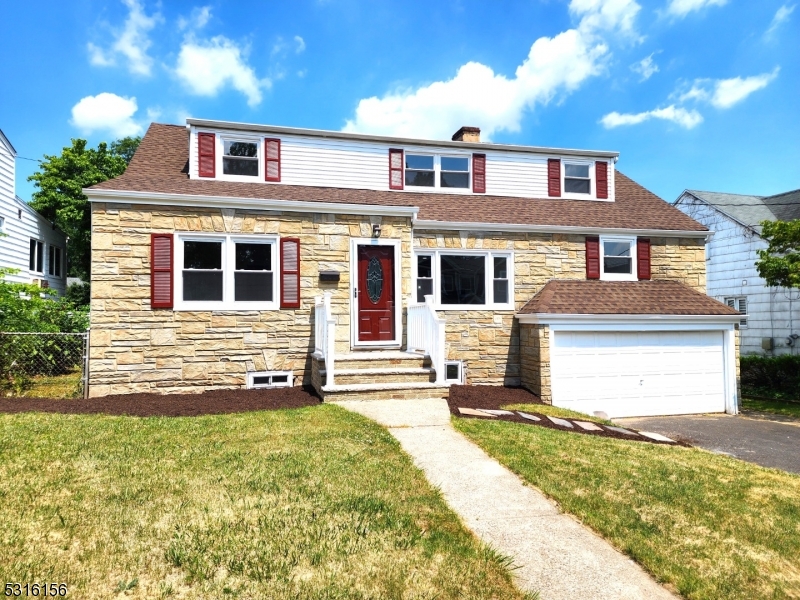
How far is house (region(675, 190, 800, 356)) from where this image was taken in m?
16.6

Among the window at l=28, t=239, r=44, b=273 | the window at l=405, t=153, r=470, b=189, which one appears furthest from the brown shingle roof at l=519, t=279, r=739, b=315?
the window at l=28, t=239, r=44, b=273

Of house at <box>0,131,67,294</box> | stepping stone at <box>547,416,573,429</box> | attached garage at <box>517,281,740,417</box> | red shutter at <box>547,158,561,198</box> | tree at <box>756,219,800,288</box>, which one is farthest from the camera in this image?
house at <box>0,131,67,294</box>

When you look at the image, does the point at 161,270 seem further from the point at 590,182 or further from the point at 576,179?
the point at 590,182

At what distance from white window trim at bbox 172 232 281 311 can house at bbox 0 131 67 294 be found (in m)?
7.05

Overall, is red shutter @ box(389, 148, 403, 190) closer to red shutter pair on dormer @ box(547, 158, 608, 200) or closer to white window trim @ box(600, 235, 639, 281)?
red shutter pair on dormer @ box(547, 158, 608, 200)

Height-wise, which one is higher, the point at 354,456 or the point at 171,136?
the point at 171,136

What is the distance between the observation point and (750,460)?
24.7ft

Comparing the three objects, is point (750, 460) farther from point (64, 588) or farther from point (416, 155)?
point (416, 155)

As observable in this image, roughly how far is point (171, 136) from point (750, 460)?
14201mm

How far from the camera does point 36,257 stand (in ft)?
59.9

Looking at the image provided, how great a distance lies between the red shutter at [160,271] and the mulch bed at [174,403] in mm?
1794

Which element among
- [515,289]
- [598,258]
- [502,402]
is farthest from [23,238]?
[598,258]

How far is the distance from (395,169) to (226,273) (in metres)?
5.11

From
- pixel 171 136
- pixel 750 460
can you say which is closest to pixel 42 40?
pixel 171 136
